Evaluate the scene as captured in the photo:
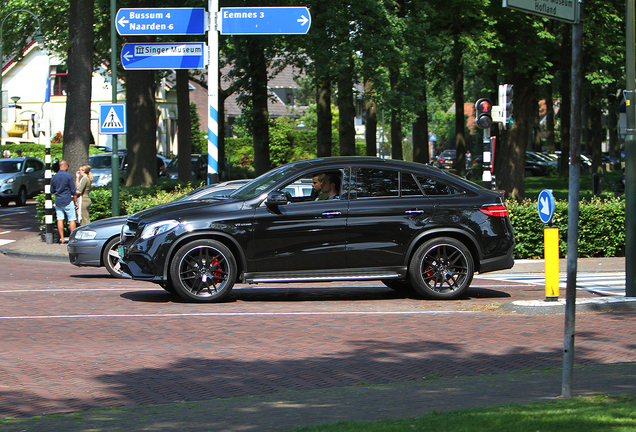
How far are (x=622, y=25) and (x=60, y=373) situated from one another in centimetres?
2284

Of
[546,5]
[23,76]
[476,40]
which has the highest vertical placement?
[23,76]

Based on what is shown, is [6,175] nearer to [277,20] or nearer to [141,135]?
[141,135]

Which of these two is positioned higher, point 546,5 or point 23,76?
point 23,76

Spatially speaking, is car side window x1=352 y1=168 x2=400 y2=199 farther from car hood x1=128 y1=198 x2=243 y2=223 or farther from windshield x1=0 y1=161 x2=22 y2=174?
windshield x1=0 y1=161 x2=22 y2=174

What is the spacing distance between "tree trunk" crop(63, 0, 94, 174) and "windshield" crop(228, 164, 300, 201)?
10626 mm

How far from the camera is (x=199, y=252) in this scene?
32.0 ft

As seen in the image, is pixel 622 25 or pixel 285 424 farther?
pixel 622 25

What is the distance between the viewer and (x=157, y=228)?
9.70 metres

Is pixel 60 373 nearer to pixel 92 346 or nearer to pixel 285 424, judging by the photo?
pixel 92 346

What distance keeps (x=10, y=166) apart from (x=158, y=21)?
18.6 m

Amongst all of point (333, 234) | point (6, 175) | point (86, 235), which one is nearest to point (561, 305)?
point (333, 234)

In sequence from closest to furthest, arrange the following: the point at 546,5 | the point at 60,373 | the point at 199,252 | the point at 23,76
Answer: the point at 546,5, the point at 60,373, the point at 199,252, the point at 23,76

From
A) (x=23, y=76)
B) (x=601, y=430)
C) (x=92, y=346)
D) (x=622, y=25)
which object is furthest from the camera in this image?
(x=23, y=76)

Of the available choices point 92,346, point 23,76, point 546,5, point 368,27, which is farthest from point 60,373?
point 23,76
